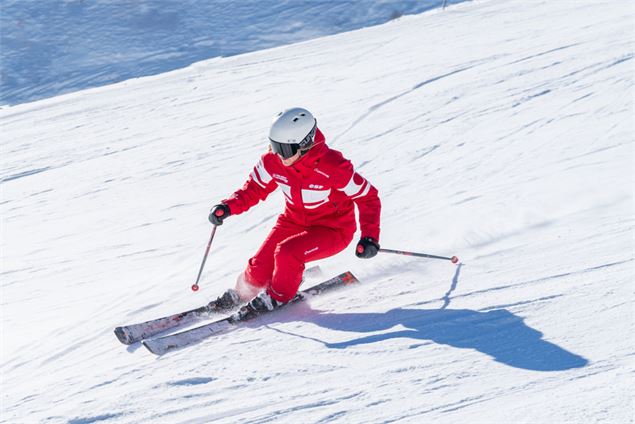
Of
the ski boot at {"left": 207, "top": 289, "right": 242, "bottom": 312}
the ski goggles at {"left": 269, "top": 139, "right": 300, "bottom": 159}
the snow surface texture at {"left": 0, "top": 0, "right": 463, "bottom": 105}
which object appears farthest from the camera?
the snow surface texture at {"left": 0, "top": 0, "right": 463, "bottom": 105}

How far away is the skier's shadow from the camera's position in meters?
3.69

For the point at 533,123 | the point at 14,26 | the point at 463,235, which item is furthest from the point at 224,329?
the point at 14,26

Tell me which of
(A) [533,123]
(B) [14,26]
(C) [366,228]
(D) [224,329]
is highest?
(B) [14,26]

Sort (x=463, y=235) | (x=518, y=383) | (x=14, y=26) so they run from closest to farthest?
(x=518, y=383) < (x=463, y=235) < (x=14, y=26)

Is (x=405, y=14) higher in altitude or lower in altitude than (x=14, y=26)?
lower

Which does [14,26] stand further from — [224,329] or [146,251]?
[224,329]

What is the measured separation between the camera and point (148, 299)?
18.2ft

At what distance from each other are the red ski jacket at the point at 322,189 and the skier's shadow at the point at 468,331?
0.60m

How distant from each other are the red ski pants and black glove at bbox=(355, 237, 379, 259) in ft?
1.22

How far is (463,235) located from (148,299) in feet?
8.57

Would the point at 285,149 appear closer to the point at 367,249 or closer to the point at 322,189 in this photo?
the point at 322,189

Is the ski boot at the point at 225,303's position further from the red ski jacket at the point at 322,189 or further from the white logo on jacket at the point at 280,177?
the white logo on jacket at the point at 280,177

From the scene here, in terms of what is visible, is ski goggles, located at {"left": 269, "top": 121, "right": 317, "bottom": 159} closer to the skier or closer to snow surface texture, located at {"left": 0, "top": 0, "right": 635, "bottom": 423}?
the skier

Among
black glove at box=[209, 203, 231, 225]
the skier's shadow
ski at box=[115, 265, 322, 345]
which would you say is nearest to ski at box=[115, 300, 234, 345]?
ski at box=[115, 265, 322, 345]
